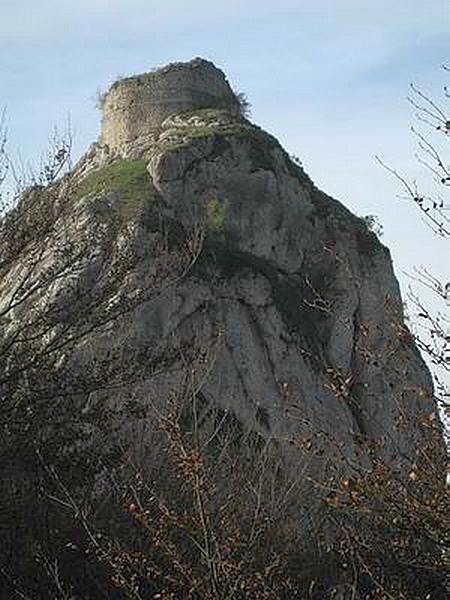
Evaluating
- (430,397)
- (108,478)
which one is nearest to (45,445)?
(108,478)

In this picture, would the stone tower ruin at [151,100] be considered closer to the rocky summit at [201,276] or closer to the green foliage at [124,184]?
the rocky summit at [201,276]

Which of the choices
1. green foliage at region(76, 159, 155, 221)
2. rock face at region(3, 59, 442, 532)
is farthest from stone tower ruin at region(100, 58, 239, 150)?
green foliage at region(76, 159, 155, 221)

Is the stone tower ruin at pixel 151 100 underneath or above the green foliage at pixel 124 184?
above

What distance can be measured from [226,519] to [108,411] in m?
3.19

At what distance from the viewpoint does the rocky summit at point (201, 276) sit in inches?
367

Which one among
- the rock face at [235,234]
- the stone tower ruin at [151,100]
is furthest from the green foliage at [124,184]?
the stone tower ruin at [151,100]

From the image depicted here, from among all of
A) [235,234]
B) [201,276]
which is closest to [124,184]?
[235,234]

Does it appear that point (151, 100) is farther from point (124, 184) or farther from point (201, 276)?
point (201, 276)

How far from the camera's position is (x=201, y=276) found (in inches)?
1153

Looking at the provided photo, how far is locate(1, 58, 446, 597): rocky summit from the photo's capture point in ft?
30.6

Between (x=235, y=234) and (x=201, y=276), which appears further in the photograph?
(x=235, y=234)

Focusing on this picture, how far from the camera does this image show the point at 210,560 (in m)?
4.94

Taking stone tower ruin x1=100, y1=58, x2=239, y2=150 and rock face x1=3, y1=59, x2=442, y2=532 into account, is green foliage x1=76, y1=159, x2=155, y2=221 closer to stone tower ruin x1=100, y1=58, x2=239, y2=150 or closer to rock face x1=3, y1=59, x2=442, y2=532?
rock face x1=3, y1=59, x2=442, y2=532

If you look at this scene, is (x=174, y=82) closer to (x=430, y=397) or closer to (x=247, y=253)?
(x=247, y=253)
